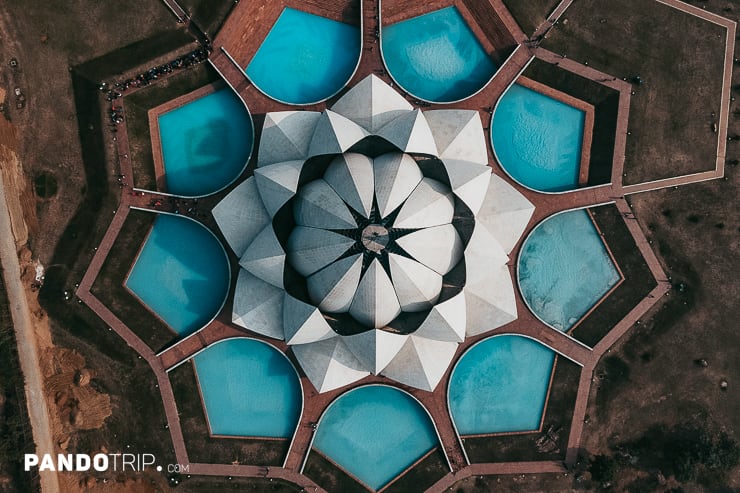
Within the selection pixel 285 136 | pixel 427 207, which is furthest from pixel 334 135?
pixel 427 207

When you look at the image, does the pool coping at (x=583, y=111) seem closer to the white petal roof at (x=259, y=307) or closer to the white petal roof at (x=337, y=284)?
the white petal roof at (x=337, y=284)

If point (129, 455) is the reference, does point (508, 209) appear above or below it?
above

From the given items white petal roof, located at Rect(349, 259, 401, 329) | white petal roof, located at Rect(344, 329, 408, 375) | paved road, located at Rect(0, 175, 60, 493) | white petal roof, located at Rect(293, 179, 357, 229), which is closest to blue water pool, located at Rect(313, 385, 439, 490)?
white petal roof, located at Rect(344, 329, 408, 375)

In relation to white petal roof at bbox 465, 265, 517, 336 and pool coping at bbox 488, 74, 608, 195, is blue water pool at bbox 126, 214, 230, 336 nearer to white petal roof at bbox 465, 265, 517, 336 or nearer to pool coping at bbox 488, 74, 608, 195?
white petal roof at bbox 465, 265, 517, 336

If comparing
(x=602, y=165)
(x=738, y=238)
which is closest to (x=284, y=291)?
(x=602, y=165)

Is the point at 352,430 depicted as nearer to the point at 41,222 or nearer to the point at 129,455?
the point at 129,455

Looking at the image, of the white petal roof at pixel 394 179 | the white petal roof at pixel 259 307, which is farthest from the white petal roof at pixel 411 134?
the white petal roof at pixel 259 307
